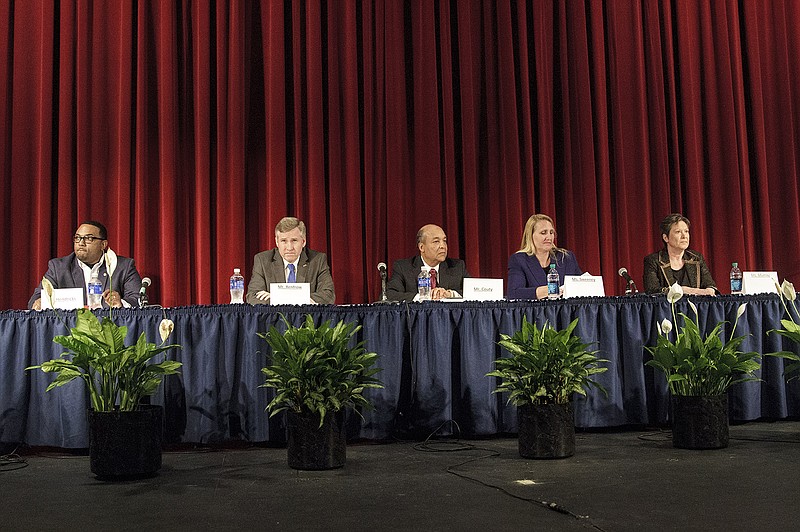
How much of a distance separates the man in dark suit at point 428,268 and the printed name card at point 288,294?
87 cm

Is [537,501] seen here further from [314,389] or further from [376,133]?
[376,133]

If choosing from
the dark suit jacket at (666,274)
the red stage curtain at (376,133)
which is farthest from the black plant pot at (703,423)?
the red stage curtain at (376,133)

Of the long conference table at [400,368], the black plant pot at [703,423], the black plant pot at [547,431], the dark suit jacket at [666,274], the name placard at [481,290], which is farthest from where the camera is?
the dark suit jacket at [666,274]

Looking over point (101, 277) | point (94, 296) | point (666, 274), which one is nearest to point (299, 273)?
point (101, 277)

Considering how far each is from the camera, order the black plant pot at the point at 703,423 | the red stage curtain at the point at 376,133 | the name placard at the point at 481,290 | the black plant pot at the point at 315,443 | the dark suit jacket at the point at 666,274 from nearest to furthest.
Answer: the black plant pot at the point at 315,443 < the black plant pot at the point at 703,423 < the name placard at the point at 481,290 < the dark suit jacket at the point at 666,274 < the red stage curtain at the point at 376,133

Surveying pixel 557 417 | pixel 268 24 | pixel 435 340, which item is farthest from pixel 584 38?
pixel 557 417

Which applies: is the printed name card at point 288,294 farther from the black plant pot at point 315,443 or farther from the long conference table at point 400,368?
the black plant pot at point 315,443

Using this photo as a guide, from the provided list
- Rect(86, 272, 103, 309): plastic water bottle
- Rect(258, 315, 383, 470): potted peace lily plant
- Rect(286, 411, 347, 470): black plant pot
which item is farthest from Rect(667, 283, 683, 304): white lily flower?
Rect(86, 272, 103, 309): plastic water bottle

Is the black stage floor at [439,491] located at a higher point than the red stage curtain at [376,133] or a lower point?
lower

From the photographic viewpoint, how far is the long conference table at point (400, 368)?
3383 millimetres

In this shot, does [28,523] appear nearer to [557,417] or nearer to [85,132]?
[557,417]

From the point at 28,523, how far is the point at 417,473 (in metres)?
1.23

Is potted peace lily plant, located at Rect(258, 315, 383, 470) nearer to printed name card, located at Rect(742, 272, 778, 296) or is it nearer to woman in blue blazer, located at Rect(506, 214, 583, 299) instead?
woman in blue blazer, located at Rect(506, 214, 583, 299)

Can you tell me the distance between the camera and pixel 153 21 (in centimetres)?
571
